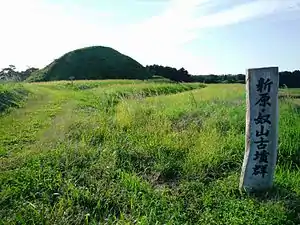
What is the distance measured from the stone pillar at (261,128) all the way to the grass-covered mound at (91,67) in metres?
44.5

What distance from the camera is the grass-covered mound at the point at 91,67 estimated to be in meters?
50.4

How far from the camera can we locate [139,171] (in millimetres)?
6676

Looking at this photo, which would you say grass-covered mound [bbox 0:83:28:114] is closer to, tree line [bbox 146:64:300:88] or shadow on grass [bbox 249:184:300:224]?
shadow on grass [bbox 249:184:300:224]

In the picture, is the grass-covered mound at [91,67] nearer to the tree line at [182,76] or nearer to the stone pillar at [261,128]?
the tree line at [182,76]

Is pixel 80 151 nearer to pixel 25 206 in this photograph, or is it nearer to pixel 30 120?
pixel 25 206

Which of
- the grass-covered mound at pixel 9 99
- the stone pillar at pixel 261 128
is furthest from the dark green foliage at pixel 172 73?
the stone pillar at pixel 261 128

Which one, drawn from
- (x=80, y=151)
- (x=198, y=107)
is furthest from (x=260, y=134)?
(x=198, y=107)

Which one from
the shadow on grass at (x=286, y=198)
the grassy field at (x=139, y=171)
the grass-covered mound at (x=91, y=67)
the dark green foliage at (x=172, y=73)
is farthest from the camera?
the grass-covered mound at (x=91, y=67)

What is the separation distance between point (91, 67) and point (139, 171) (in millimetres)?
47408

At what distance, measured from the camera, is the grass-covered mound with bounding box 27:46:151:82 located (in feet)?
165

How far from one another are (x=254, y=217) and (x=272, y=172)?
1.10 metres

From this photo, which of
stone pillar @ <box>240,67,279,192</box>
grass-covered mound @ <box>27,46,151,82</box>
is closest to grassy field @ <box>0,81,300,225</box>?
stone pillar @ <box>240,67,279,192</box>

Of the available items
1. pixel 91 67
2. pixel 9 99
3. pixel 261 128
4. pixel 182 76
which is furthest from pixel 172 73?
pixel 261 128

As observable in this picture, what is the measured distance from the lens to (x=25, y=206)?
199 inches
